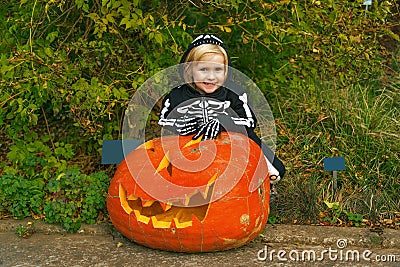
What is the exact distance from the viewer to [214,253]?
3.78 meters

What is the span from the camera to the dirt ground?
3.69 m

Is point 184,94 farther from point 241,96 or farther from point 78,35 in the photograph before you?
point 78,35

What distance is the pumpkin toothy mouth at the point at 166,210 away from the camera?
143 inches

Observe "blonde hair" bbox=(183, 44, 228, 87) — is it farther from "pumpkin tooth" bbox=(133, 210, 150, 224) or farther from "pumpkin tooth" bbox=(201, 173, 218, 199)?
"pumpkin tooth" bbox=(133, 210, 150, 224)

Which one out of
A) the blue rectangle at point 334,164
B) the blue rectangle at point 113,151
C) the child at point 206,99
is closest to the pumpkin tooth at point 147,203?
the child at point 206,99

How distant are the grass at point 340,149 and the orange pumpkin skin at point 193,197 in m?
0.73

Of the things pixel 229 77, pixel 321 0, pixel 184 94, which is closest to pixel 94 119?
pixel 184 94

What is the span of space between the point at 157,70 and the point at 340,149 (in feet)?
5.10

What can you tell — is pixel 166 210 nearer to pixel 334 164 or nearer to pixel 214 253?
pixel 214 253

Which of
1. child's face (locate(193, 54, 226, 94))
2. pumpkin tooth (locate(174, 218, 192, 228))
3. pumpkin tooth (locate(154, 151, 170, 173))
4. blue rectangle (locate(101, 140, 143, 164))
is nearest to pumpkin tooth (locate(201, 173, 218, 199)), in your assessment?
pumpkin tooth (locate(174, 218, 192, 228))

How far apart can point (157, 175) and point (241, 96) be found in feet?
2.87

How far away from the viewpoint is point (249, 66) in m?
5.68

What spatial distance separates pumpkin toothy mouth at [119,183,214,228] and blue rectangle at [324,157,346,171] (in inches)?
45.2

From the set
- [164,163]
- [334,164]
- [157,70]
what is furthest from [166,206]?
[334,164]
